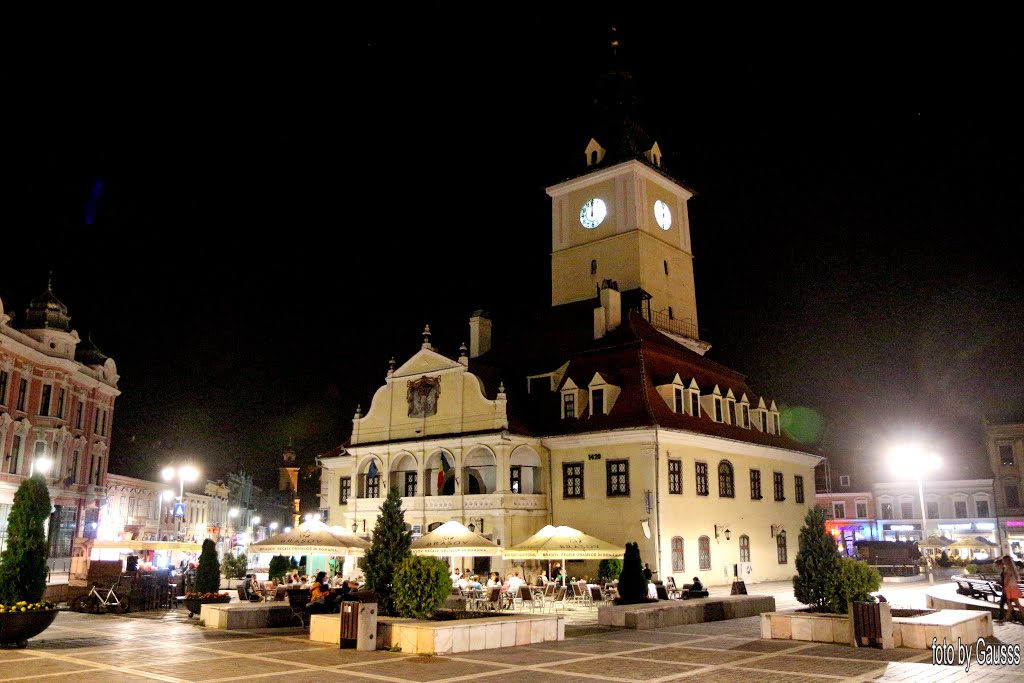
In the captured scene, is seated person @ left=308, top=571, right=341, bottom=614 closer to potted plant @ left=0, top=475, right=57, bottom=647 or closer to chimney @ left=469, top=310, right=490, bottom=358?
potted plant @ left=0, top=475, right=57, bottom=647

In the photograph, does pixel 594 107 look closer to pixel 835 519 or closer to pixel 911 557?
pixel 911 557

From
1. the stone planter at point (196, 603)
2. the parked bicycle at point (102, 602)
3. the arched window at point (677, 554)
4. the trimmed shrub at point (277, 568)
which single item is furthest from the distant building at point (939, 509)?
the parked bicycle at point (102, 602)

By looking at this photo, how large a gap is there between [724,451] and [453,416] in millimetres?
13122

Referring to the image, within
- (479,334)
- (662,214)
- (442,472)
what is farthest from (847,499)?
(442,472)

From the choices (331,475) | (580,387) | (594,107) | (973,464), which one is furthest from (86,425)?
(973,464)

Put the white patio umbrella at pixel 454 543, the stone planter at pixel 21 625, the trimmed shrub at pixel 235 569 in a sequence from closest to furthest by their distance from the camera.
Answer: the stone planter at pixel 21 625
the white patio umbrella at pixel 454 543
the trimmed shrub at pixel 235 569

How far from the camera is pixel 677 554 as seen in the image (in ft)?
123

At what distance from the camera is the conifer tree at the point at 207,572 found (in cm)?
2598

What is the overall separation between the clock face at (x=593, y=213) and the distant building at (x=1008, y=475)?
124 ft

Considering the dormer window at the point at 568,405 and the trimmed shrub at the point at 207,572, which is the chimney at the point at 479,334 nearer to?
the dormer window at the point at 568,405

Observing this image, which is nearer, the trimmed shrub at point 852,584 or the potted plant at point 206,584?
the trimmed shrub at point 852,584

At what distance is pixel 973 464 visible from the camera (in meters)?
70.4

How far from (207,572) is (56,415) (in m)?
31.4

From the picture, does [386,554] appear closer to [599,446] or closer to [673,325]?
[599,446]
